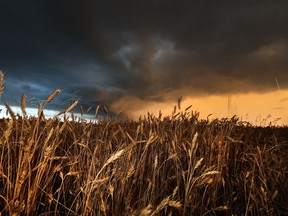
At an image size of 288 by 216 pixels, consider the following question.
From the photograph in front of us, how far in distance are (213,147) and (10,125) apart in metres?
2.82

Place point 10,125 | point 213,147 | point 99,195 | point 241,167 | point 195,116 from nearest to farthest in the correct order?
point 10,125 → point 99,195 → point 213,147 → point 241,167 → point 195,116

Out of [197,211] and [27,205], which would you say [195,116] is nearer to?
[197,211]

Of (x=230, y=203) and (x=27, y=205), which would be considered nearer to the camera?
(x=27, y=205)

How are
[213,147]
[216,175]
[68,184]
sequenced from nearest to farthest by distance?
[68,184]
[216,175]
[213,147]

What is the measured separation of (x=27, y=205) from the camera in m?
2.54

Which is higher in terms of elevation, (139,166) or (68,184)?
(139,166)

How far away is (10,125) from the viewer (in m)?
2.19

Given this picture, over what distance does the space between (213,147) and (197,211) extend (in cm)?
100

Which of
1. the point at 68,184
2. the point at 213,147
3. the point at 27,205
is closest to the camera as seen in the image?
the point at 27,205

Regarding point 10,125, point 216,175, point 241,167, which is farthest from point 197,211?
point 10,125

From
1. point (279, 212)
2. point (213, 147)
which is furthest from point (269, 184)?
point (213, 147)

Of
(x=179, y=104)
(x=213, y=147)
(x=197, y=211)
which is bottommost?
(x=197, y=211)

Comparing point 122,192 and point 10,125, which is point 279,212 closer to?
point 122,192

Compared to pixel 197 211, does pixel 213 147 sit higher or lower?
higher
